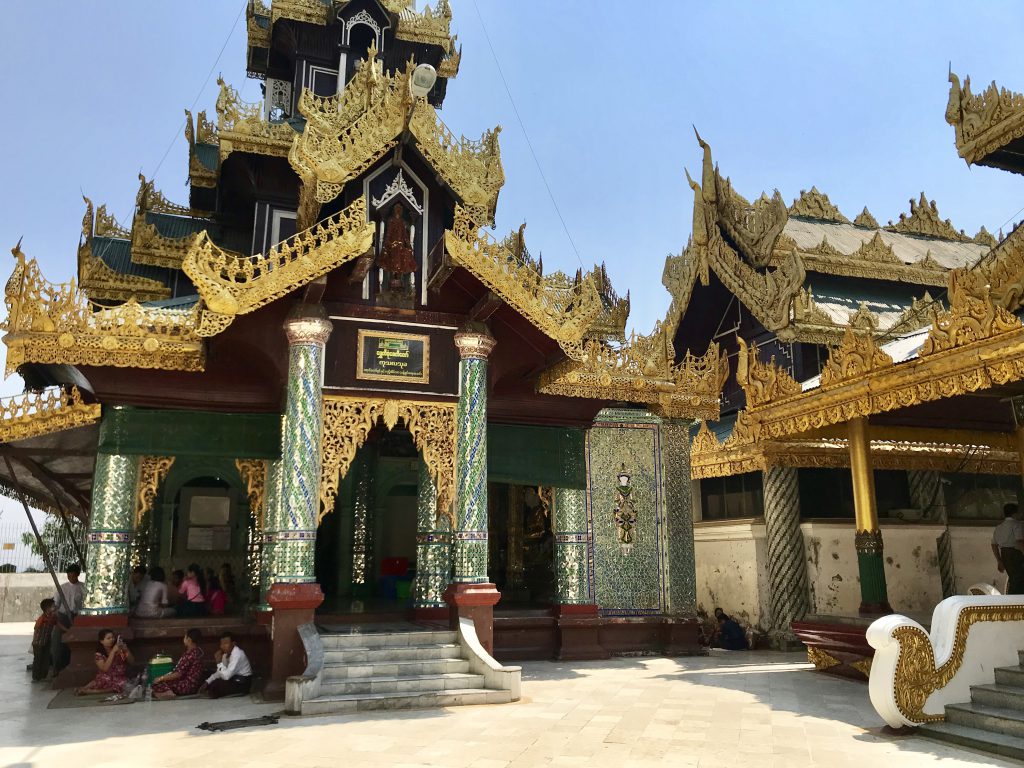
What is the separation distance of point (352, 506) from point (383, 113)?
20.0 ft

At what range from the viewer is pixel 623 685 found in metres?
8.61

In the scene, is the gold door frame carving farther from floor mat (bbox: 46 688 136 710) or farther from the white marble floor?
floor mat (bbox: 46 688 136 710)

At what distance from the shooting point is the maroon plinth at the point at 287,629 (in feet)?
24.9

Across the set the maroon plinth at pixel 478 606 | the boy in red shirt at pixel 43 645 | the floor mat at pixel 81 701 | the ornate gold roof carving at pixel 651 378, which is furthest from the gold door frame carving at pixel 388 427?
the boy in red shirt at pixel 43 645

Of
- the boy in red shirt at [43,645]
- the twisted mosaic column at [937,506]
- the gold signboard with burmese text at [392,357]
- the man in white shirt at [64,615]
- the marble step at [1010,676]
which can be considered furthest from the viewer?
the twisted mosaic column at [937,506]

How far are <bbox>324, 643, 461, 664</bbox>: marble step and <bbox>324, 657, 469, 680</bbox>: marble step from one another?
0.05 metres

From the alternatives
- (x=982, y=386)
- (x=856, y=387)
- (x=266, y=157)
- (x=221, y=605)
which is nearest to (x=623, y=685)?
(x=856, y=387)

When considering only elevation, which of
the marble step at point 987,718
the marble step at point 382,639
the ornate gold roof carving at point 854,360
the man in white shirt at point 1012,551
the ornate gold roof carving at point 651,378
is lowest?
the marble step at point 987,718

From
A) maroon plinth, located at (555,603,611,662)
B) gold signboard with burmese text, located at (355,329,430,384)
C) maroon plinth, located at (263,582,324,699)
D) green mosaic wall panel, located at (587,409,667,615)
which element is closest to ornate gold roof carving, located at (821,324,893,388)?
green mosaic wall panel, located at (587,409,667,615)

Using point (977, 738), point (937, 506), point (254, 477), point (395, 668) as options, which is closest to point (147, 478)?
point (254, 477)

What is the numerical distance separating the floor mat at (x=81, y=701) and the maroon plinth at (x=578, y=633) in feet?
17.3

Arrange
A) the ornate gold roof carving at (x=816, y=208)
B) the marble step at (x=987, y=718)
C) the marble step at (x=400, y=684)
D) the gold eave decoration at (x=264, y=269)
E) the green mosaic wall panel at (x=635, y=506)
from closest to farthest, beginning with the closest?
the marble step at (x=987, y=718), the marble step at (x=400, y=684), the gold eave decoration at (x=264, y=269), the green mosaic wall panel at (x=635, y=506), the ornate gold roof carving at (x=816, y=208)

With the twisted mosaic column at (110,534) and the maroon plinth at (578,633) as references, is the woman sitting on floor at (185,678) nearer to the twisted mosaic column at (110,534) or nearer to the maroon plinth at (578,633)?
the twisted mosaic column at (110,534)

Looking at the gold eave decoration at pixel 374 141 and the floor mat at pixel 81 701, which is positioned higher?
the gold eave decoration at pixel 374 141
